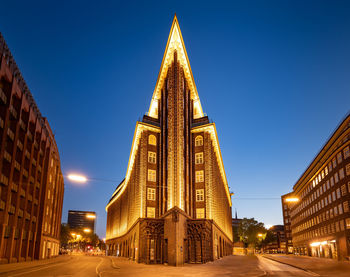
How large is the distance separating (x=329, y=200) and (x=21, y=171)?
59.0 meters

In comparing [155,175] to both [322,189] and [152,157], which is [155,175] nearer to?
[152,157]

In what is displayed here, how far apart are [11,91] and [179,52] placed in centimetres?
3131

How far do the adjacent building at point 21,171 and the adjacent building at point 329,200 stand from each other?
35.7 meters

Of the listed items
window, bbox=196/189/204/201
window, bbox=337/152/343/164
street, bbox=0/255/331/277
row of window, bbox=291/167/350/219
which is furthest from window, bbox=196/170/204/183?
window, bbox=337/152/343/164

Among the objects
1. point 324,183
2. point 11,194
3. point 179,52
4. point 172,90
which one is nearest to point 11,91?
point 11,194

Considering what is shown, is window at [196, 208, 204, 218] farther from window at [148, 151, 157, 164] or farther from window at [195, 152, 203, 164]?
window at [148, 151, 157, 164]

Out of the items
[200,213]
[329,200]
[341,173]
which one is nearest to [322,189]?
[329,200]

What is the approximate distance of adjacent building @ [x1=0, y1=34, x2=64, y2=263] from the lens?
125ft

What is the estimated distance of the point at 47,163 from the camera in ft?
197

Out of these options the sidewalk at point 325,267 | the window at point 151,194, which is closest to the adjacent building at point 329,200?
the sidewalk at point 325,267

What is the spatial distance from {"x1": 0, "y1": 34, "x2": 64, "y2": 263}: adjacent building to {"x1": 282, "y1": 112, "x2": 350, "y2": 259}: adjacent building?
1406 inches

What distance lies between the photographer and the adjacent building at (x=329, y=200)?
5631 cm

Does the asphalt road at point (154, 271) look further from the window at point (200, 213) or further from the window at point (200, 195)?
the window at point (200, 195)

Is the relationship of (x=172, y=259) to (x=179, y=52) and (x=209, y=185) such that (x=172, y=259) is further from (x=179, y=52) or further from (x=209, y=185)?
(x=179, y=52)
